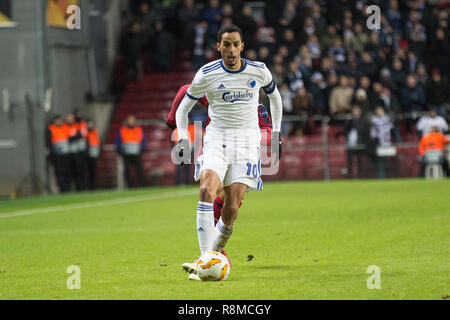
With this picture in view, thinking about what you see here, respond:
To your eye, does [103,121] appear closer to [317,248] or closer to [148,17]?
[148,17]

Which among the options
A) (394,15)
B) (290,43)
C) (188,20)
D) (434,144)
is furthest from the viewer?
(188,20)

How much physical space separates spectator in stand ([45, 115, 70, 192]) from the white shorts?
16.1m

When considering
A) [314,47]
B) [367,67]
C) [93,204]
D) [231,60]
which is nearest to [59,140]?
[93,204]

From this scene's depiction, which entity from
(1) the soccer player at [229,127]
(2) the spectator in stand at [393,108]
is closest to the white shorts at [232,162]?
(1) the soccer player at [229,127]

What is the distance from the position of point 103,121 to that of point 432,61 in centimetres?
973

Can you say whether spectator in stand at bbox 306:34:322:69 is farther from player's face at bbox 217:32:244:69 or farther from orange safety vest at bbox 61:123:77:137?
player's face at bbox 217:32:244:69

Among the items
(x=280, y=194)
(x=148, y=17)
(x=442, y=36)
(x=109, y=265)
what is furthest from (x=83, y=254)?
(x=148, y=17)

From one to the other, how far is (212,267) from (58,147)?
17.1m

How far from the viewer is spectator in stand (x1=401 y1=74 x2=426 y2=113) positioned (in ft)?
81.1

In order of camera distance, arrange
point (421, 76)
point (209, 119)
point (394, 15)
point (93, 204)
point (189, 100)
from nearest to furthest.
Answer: point (189, 100) → point (209, 119) → point (93, 204) → point (421, 76) → point (394, 15)

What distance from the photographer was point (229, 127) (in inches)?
349

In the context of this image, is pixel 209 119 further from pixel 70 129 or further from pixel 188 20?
pixel 188 20

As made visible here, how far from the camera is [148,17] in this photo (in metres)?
30.0
